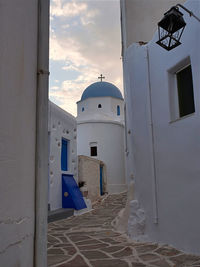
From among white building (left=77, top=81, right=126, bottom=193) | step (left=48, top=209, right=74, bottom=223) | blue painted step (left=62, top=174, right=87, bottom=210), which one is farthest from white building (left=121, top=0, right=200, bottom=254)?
white building (left=77, top=81, right=126, bottom=193)

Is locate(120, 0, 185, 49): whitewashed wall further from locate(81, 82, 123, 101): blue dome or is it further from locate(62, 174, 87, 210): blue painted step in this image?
locate(81, 82, 123, 101): blue dome

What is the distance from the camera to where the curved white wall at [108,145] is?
2189 centimetres

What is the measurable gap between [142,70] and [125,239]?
4.29 m

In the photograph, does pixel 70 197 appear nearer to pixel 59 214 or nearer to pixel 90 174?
pixel 59 214

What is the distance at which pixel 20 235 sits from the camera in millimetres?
1849

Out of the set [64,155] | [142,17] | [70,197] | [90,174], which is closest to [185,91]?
[142,17]

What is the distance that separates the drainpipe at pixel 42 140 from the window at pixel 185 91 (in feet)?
14.0

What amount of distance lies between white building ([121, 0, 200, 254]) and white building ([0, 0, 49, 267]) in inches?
152

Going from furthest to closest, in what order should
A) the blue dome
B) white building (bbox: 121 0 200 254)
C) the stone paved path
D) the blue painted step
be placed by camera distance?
the blue dome, the blue painted step, white building (bbox: 121 0 200 254), the stone paved path

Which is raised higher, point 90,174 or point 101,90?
point 101,90

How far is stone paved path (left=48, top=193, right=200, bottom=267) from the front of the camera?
502 centimetres

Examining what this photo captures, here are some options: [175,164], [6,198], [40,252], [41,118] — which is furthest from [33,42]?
[175,164]

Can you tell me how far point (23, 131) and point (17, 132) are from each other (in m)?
0.10

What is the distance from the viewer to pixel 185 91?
6.20 metres
